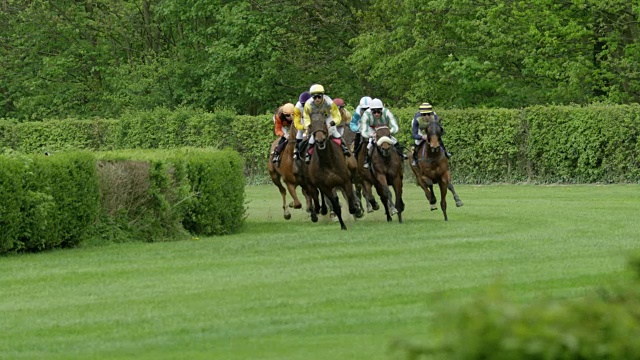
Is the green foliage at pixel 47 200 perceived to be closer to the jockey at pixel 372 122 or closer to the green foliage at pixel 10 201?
the green foliage at pixel 10 201

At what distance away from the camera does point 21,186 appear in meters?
17.5

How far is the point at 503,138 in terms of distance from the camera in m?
38.8

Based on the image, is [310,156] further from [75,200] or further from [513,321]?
[513,321]

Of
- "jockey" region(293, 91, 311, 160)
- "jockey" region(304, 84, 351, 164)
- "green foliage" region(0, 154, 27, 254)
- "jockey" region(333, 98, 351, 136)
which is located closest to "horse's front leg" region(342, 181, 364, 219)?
"jockey" region(304, 84, 351, 164)

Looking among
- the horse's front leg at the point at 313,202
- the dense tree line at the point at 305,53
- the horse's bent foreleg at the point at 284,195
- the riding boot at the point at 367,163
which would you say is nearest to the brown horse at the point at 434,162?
the riding boot at the point at 367,163

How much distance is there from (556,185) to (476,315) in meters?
33.2

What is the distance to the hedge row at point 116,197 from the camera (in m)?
17.7

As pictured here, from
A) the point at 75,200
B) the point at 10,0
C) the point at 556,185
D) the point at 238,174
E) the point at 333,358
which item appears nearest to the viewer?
the point at 333,358

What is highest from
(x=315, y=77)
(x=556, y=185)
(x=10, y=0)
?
(x=10, y=0)

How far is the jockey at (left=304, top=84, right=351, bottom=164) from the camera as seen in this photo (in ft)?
69.5

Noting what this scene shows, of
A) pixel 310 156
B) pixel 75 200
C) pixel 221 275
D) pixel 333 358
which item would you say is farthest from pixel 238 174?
pixel 333 358

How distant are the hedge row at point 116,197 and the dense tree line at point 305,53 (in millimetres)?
21570

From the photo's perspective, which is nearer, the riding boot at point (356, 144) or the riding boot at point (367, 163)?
the riding boot at point (367, 163)

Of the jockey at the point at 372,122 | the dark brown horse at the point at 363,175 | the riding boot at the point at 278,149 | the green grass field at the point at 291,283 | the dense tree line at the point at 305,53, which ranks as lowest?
the green grass field at the point at 291,283
